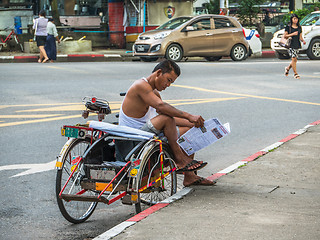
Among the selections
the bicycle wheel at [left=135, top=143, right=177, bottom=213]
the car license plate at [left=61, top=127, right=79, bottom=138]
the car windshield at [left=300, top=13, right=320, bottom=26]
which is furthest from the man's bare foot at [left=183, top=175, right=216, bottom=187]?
the car windshield at [left=300, top=13, right=320, bottom=26]

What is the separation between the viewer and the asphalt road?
20.7 feet

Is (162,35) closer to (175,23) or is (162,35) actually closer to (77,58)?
(175,23)

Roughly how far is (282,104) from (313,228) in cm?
870

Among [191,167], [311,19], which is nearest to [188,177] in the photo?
[191,167]

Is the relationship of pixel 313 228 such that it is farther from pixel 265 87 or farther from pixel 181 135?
pixel 265 87

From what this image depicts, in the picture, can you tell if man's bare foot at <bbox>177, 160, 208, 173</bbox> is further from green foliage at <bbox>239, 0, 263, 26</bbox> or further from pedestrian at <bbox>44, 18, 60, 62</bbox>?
green foliage at <bbox>239, 0, 263, 26</bbox>

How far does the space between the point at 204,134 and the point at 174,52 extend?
1785cm

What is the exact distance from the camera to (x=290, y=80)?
60.1 feet

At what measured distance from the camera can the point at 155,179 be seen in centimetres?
614

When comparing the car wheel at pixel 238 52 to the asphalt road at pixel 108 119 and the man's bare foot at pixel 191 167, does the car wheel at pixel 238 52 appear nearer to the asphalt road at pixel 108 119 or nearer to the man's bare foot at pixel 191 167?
the asphalt road at pixel 108 119

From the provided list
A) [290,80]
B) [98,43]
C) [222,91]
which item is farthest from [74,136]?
[98,43]

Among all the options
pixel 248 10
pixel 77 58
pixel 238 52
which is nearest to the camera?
pixel 238 52

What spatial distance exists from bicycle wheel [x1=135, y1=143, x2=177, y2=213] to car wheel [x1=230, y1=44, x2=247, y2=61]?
766 inches

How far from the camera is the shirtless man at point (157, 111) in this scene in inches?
249
